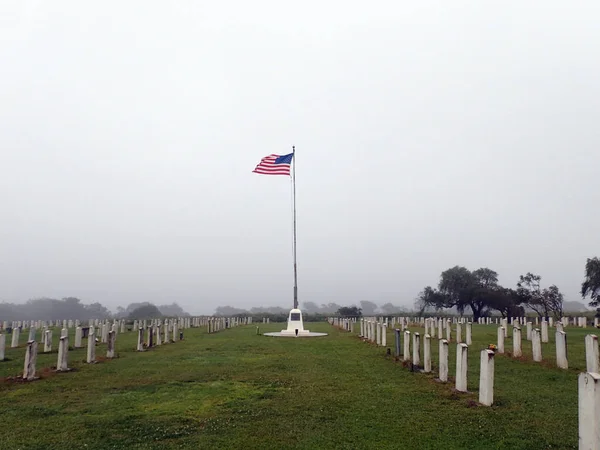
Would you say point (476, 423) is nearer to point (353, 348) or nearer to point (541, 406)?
point (541, 406)

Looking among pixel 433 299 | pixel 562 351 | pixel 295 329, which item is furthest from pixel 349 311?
pixel 562 351

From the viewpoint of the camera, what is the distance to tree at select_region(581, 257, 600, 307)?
1881 inches

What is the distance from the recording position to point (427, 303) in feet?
205

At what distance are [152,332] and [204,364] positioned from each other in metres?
7.30

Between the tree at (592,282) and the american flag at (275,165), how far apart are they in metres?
34.9

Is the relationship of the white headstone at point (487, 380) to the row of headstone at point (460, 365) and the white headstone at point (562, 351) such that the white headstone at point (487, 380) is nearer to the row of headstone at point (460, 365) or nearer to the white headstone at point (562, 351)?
the row of headstone at point (460, 365)

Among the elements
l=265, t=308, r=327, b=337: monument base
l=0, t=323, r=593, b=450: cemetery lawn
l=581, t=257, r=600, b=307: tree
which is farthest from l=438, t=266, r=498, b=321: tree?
l=0, t=323, r=593, b=450: cemetery lawn

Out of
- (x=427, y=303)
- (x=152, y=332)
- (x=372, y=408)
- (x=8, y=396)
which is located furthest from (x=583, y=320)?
(x=8, y=396)

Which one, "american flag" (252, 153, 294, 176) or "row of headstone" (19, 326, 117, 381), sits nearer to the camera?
"row of headstone" (19, 326, 117, 381)

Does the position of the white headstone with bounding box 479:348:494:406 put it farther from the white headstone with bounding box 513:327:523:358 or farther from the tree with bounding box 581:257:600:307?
the tree with bounding box 581:257:600:307

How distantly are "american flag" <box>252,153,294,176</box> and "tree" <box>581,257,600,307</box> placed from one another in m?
34.9

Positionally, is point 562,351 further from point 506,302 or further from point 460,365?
point 506,302

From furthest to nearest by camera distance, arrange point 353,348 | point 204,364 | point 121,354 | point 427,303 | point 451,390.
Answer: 1. point 427,303
2. point 353,348
3. point 121,354
4. point 204,364
5. point 451,390

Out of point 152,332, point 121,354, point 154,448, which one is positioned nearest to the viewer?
point 154,448
